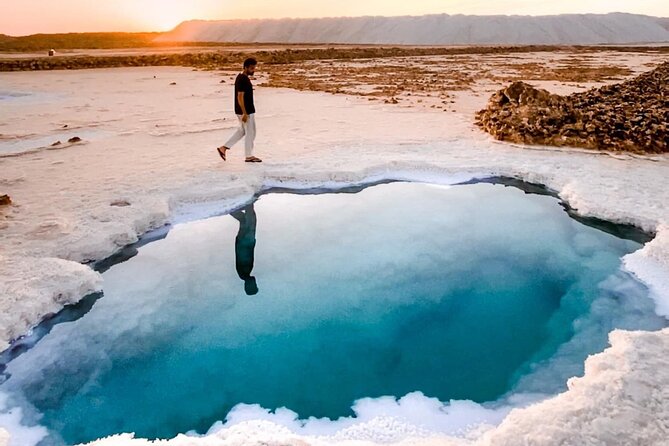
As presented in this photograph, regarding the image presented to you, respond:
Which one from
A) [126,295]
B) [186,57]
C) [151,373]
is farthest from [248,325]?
[186,57]

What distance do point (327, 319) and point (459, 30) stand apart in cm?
12641

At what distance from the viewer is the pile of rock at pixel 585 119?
949 centimetres

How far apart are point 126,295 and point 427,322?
298 centimetres

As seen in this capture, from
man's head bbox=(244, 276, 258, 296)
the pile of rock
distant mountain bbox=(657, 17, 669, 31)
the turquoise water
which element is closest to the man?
the turquoise water

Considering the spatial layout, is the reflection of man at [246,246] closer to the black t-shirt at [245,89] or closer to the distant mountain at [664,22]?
the black t-shirt at [245,89]

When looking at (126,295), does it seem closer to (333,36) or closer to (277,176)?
(277,176)

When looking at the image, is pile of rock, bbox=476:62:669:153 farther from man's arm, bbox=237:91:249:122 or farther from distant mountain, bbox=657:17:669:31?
distant mountain, bbox=657:17:669:31

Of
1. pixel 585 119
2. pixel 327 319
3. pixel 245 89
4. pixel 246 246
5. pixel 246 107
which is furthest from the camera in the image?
pixel 585 119

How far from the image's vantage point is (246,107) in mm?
8258

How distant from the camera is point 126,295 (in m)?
4.96

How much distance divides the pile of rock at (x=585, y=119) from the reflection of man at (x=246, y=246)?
20.2ft

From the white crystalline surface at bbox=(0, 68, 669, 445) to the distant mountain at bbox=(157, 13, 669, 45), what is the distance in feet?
352

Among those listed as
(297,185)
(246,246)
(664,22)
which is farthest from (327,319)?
(664,22)

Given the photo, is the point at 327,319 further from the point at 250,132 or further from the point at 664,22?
the point at 664,22
